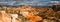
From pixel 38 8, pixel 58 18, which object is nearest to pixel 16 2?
pixel 38 8

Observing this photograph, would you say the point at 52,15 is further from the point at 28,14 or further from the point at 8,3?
the point at 8,3

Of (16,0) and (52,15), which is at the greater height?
(16,0)

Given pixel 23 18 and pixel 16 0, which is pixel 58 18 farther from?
pixel 16 0

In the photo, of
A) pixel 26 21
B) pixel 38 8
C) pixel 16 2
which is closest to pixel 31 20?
pixel 26 21

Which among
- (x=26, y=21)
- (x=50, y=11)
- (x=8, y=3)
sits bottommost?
(x=26, y=21)

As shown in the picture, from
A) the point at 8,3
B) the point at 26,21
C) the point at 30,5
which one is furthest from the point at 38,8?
the point at 8,3

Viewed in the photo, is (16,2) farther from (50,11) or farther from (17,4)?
(50,11)

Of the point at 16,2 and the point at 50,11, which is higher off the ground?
the point at 16,2
